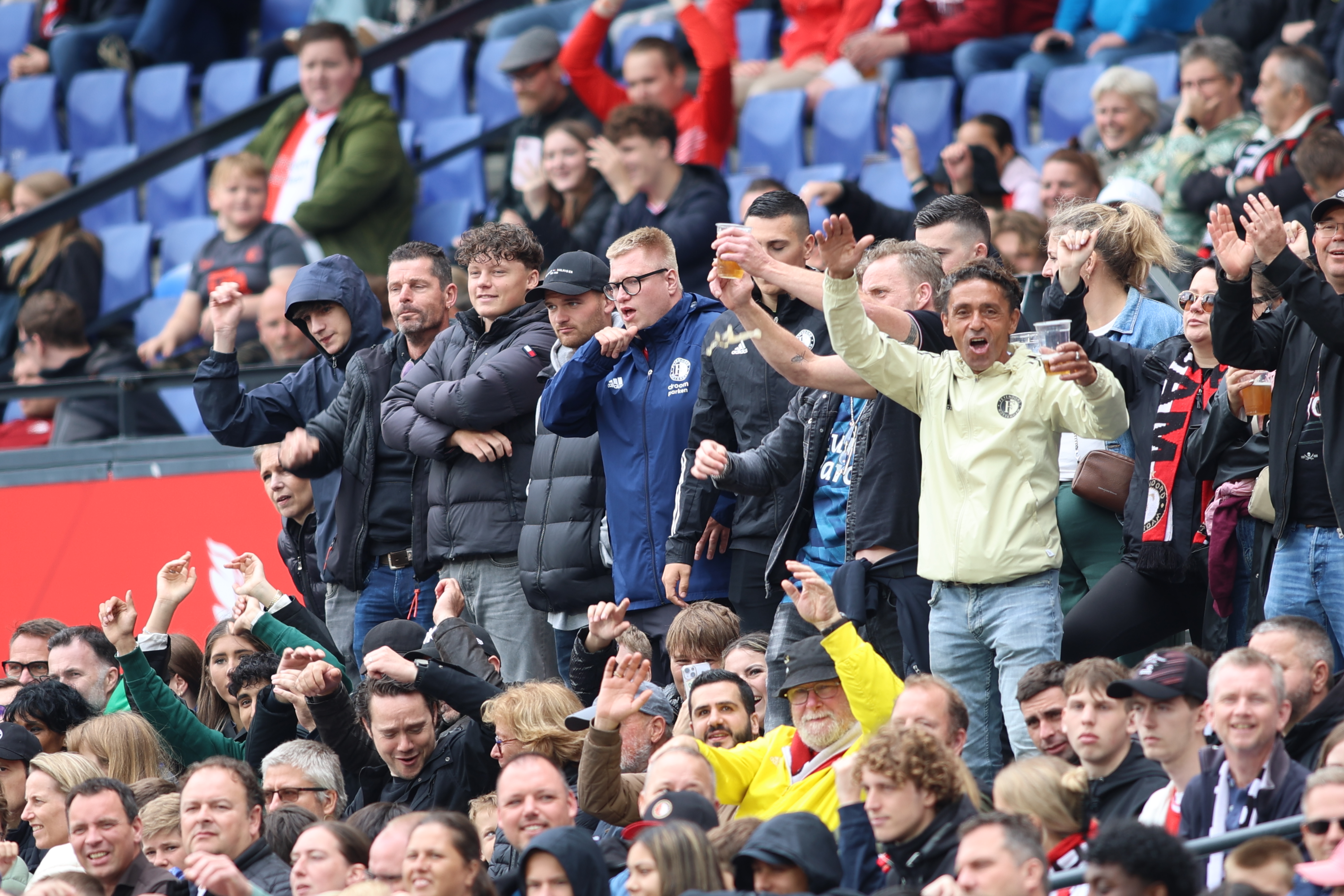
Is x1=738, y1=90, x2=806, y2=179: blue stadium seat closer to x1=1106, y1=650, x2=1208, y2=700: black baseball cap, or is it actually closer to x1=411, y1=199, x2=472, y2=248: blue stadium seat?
x1=411, y1=199, x2=472, y2=248: blue stadium seat

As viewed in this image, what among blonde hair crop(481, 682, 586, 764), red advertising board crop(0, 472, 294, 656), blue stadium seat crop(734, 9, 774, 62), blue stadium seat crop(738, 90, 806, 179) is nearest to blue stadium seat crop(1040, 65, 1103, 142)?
blue stadium seat crop(738, 90, 806, 179)

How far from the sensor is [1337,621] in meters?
5.57

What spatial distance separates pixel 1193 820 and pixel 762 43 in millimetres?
8604

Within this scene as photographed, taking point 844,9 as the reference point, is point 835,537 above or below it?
below

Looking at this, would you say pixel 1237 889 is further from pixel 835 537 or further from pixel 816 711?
pixel 835 537

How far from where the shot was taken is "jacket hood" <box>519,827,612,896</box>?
5039 millimetres

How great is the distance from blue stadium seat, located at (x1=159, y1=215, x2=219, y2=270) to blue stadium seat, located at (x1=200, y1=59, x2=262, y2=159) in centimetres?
111

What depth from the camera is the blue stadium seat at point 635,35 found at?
12234 mm

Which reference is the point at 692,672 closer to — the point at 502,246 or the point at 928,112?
the point at 502,246

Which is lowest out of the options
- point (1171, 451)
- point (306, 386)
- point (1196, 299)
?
point (306, 386)

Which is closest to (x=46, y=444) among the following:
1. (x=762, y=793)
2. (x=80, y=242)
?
(x=80, y=242)

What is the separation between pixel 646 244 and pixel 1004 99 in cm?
488

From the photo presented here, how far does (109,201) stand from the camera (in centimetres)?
1345

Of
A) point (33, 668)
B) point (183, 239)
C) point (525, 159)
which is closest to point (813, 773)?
point (33, 668)
